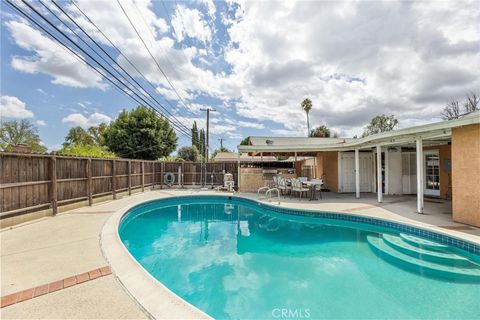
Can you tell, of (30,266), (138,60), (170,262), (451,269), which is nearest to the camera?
(30,266)

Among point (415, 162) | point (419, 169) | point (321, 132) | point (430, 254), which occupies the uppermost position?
point (321, 132)

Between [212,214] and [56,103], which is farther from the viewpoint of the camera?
[56,103]

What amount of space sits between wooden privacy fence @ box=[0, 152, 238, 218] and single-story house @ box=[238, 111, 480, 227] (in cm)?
680

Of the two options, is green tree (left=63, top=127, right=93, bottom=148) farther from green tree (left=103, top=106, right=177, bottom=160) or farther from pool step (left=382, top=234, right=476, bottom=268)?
pool step (left=382, top=234, right=476, bottom=268)

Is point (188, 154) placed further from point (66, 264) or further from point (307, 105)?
point (66, 264)

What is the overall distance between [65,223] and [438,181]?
15.5 metres

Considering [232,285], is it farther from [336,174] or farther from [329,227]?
[336,174]

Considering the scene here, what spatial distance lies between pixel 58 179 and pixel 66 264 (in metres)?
5.40

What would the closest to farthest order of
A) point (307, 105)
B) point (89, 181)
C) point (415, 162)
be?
point (89, 181) → point (415, 162) → point (307, 105)

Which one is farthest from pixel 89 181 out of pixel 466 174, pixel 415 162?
pixel 415 162

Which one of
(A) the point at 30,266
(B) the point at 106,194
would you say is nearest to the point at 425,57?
(A) the point at 30,266

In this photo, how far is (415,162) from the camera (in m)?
11.8

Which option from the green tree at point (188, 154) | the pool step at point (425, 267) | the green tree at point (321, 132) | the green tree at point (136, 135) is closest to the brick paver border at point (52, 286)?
the pool step at point (425, 267)

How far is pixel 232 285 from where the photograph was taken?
13.5ft
